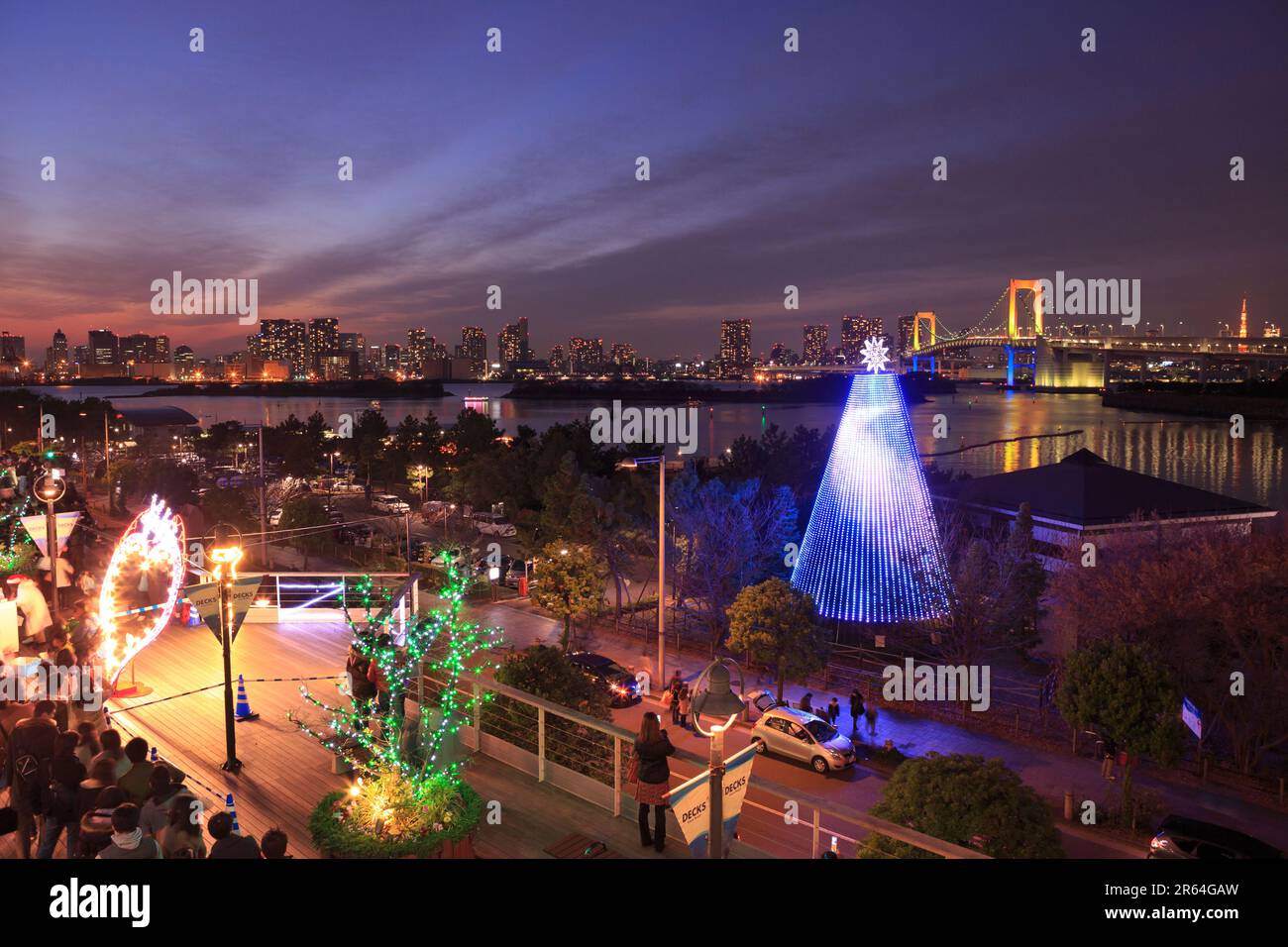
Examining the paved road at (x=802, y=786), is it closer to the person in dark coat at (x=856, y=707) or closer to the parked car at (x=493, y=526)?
the person in dark coat at (x=856, y=707)

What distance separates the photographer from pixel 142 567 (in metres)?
13.6

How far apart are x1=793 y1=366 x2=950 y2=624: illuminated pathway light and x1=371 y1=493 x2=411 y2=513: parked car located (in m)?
31.6

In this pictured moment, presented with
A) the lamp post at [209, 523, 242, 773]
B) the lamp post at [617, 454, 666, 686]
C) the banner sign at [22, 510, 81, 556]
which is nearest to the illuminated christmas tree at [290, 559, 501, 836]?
the lamp post at [209, 523, 242, 773]

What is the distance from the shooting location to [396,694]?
8.34 meters

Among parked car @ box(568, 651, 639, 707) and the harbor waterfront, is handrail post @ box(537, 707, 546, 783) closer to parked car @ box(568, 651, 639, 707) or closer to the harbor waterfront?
parked car @ box(568, 651, 639, 707)

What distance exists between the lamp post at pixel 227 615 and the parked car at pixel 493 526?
2998 centimetres

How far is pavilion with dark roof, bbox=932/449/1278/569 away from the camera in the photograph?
2564cm

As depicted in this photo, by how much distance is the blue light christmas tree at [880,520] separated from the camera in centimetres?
2109

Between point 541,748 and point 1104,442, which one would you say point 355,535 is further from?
point 1104,442

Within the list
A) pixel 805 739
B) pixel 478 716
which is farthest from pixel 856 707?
pixel 478 716

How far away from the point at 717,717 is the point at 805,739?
10.2 meters

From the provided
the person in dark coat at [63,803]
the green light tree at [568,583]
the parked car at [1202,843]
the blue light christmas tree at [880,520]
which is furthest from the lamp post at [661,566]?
the person in dark coat at [63,803]
